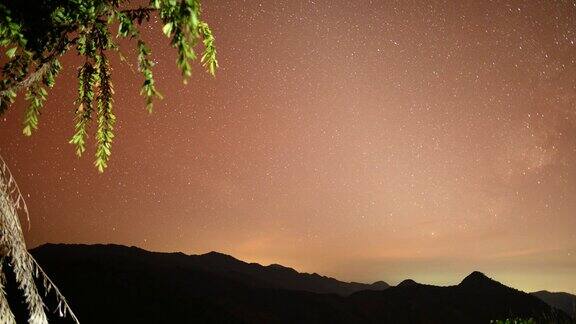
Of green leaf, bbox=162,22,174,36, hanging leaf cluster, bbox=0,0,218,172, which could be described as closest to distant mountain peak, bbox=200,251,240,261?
hanging leaf cluster, bbox=0,0,218,172

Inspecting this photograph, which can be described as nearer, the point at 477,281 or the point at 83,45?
the point at 83,45

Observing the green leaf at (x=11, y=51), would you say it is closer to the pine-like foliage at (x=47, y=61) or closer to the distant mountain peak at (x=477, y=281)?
the pine-like foliage at (x=47, y=61)

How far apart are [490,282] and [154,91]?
10972 centimetres

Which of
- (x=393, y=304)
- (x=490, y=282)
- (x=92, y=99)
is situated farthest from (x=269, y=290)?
(x=92, y=99)

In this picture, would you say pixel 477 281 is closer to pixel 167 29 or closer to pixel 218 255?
pixel 167 29

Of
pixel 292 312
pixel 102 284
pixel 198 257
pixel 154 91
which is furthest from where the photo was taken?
pixel 198 257

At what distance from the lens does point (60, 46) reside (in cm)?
295

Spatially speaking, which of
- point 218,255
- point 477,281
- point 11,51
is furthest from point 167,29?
point 218,255

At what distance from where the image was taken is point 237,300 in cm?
8356

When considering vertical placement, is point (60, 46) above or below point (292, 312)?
above

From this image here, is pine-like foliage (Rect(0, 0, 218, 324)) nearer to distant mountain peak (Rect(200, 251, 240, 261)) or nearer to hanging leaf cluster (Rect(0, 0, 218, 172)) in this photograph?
hanging leaf cluster (Rect(0, 0, 218, 172))

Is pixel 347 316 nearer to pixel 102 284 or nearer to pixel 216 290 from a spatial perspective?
pixel 216 290

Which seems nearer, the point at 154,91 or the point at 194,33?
the point at 194,33

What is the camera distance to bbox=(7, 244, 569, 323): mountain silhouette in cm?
6117
